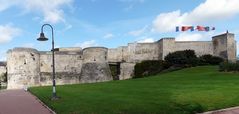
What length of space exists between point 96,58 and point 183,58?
50.9 feet

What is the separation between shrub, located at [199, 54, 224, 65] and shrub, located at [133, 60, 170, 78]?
230 inches

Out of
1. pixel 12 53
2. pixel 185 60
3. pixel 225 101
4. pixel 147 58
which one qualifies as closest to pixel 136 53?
pixel 147 58

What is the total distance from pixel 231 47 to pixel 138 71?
17.2m

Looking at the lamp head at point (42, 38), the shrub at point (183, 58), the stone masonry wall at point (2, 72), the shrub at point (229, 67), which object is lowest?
the stone masonry wall at point (2, 72)

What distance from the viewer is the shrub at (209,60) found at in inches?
2835

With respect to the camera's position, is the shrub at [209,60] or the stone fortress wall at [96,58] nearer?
the shrub at [209,60]

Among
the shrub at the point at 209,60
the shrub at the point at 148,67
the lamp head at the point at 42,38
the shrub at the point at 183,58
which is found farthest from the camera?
the shrub at the point at 148,67

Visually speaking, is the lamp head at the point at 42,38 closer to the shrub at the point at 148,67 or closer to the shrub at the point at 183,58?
the shrub at the point at 148,67

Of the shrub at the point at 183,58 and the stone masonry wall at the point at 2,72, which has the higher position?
the shrub at the point at 183,58

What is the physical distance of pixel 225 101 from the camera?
906 inches

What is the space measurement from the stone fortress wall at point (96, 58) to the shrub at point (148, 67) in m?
2.75

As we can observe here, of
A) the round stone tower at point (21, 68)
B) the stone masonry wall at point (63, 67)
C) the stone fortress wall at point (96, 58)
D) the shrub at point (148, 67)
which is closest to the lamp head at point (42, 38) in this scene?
the shrub at point (148, 67)

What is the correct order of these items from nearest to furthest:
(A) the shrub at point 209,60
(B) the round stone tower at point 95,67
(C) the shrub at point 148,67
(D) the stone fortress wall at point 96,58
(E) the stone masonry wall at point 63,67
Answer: (A) the shrub at point 209,60 → (C) the shrub at point 148,67 → (D) the stone fortress wall at point 96,58 → (B) the round stone tower at point 95,67 → (E) the stone masonry wall at point 63,67

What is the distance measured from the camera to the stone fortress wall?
240ft
